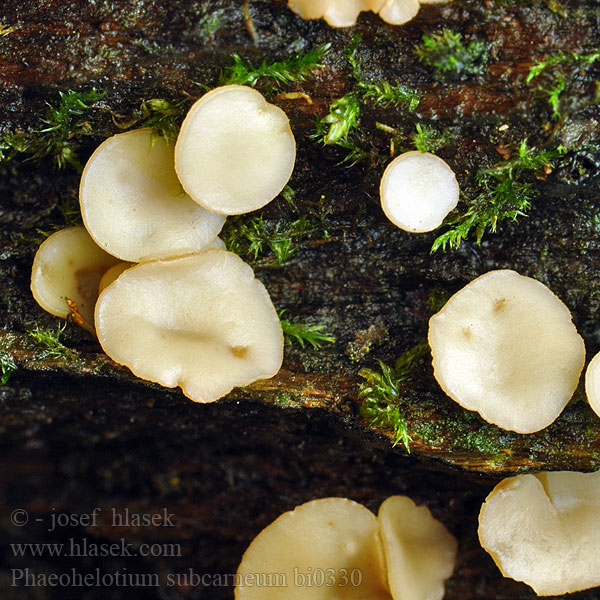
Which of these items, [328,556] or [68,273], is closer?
[68,273]

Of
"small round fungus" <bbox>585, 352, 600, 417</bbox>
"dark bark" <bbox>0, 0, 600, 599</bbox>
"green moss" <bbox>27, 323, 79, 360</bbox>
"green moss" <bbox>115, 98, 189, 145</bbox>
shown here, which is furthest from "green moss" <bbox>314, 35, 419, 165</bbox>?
"green moss" <bbox>27, 323, 79, 360</bbox>

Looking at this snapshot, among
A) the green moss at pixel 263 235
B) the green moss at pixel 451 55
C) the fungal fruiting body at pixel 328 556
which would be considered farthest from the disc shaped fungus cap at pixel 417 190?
the fungal fruiting body at pixel 328 556

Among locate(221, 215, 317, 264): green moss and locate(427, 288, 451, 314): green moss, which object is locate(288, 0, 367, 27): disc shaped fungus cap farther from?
locate(427, 288, 451, 314): green moss

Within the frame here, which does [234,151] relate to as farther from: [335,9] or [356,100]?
[335,9]

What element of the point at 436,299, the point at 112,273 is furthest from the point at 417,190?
the point at 112,273

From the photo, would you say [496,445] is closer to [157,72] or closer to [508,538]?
[508,538]

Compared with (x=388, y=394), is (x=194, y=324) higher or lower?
higher

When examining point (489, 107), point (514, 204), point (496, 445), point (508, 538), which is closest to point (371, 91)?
point (489, 107)
